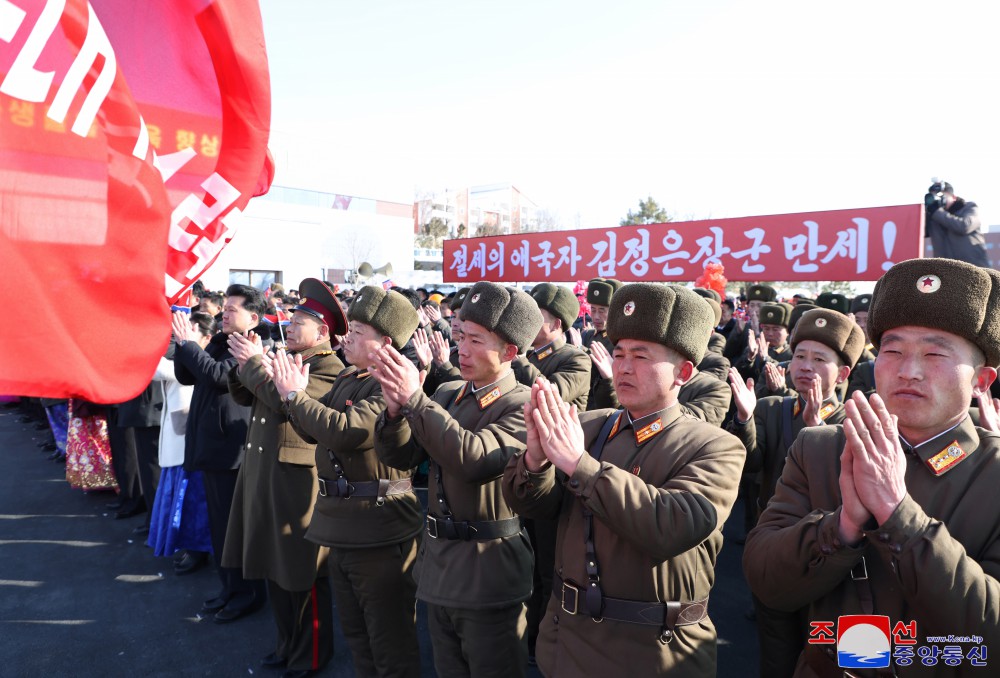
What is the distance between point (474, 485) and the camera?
107 inches

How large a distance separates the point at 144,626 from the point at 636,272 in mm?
6416

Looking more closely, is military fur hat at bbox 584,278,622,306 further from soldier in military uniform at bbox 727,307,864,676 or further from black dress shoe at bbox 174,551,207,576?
black dress shoe at bbox 174,551,207,576

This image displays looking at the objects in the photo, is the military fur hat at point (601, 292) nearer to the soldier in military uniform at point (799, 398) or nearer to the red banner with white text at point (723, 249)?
the red banner with white text at point (723, 249)

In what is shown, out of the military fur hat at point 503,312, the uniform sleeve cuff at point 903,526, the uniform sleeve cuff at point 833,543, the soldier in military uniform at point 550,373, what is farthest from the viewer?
the soldier in military uniform at point 550,373

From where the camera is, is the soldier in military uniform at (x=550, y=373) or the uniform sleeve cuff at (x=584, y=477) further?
the soldier in military uniform at (x=550, y=373)

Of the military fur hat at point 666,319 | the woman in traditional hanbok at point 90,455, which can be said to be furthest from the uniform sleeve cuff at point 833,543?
the woman in traditional hanbok at point 90,455

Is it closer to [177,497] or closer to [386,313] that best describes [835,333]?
[386,313]

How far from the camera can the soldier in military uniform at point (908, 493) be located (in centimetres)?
139

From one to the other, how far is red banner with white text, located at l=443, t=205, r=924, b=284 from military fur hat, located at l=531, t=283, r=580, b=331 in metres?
2.92

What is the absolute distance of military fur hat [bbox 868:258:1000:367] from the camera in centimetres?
162

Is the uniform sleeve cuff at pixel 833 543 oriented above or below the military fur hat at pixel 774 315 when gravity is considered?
below

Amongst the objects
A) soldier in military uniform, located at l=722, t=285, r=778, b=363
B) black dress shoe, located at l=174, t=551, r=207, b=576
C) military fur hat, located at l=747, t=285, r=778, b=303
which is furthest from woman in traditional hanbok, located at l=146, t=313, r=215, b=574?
military fur hat, located at l=747, t=285, r=778, b=303

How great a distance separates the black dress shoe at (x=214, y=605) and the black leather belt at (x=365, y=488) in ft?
5.98

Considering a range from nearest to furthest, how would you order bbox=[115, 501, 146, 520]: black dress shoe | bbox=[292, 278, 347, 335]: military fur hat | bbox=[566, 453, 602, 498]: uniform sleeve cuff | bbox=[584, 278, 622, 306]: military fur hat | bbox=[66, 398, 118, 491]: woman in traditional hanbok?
1. bbox=[566, 453, 602, 498]: uniform sleeve cuff
2. bbox=[292, 278, 347, 335]: military fur hat
3. bbox=[115, 501, 146, 520]: black dress shoe
4. bbox=[584, 278, 622, 306]: military fur hat
5. bbox=[66, 398, 118, 491]: woman in traditional hanbok
